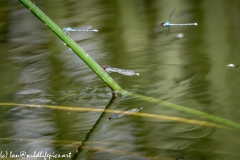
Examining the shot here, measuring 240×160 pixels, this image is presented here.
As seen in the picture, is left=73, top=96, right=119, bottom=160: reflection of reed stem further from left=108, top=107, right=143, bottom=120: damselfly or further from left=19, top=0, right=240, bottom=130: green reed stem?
left=19, top=0, right=240, bottom=130: green reed stem

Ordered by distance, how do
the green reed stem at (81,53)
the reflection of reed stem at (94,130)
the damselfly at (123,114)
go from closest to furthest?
the reflection of reed stem at (94,130), the green reed stem at (81,53), the damselfly at (123,114)

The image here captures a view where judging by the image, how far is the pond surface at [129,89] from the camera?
207 cm

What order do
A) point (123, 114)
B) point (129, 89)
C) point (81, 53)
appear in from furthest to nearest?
point (129, 89) < point (123, 114) < point (81, 53)

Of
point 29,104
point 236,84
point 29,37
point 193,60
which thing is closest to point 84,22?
point 29,37

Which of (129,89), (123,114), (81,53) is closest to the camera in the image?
(81,53)

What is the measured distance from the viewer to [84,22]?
5059mm

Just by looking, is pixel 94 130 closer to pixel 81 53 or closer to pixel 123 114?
pixel 123 114

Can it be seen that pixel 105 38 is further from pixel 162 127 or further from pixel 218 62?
pixel 162 127

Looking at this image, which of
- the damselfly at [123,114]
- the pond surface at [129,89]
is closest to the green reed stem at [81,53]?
the pond surface at [129,89]

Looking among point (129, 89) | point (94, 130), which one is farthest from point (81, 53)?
point (129, 89)

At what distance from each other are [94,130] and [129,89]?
0.55 meters

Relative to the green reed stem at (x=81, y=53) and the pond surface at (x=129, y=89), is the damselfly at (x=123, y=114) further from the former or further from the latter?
the green reed stem at (x=81, y=53)

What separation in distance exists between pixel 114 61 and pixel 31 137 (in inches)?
50.3

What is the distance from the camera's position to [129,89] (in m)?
2.76
